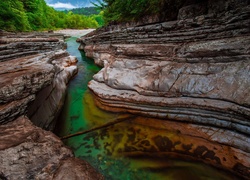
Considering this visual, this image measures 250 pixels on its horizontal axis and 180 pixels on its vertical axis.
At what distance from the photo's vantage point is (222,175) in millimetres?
2688

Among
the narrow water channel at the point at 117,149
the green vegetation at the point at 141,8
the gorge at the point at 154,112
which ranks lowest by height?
the narrow water channel at the point at 117,149

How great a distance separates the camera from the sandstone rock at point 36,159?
1.76 meters

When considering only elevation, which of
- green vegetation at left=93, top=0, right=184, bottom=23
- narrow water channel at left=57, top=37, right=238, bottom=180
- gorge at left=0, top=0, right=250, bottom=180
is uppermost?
Result: green vegetation at left=93, top=0, right=184, bottom=23

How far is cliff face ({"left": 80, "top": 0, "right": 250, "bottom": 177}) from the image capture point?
2.92 m

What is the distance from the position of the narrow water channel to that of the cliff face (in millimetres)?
315

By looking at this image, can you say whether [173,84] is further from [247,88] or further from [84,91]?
[84,91]

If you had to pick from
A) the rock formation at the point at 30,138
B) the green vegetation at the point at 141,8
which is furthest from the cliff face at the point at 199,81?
the rock formation at the point at 30,138

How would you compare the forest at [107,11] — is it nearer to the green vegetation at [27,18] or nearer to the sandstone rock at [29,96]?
the green vegetation at [27,18]

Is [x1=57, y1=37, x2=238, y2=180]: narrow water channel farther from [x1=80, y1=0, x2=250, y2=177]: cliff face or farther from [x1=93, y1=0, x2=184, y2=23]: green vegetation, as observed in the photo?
[x1=93, y1=0, x2=184, y2=23]: green vegetation

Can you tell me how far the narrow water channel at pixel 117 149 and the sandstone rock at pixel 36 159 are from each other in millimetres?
1116

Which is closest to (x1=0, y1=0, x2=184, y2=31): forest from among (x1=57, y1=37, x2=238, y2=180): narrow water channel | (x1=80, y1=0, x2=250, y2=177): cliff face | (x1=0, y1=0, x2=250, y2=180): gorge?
(x1=0, y1=0, x2=250, y2=180): gorge

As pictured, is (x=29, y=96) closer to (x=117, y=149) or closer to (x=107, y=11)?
(x=117, y=149)

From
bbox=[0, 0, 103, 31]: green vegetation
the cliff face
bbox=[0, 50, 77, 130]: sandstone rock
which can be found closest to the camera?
bbox=[0, 50, 77, 130]: sandstone rock

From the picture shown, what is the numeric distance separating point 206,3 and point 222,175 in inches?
180
